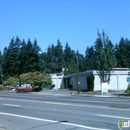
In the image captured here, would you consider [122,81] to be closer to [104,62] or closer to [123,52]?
[104,62]

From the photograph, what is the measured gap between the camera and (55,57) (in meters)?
152

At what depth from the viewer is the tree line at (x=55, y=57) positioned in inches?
1740

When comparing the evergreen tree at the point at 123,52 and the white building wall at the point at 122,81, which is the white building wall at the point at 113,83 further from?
the evergreen tree at the point at 123,52

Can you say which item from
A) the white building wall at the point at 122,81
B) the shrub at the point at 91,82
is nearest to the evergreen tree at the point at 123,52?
Result: the white building wall at the point at 122,81

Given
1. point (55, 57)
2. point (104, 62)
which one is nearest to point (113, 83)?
point (104, 62)

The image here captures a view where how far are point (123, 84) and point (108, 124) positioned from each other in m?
47.0

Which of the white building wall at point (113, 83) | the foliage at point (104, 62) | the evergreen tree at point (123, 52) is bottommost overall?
the white building wall at point (113, 83)

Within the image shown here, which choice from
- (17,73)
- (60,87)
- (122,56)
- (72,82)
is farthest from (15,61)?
(122,56)

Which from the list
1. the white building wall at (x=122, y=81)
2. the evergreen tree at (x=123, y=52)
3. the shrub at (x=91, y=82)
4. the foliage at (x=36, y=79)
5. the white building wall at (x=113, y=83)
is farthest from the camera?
the evergreen tree at (x=123, y=52)

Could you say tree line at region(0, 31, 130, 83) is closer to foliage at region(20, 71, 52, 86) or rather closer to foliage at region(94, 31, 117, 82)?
foliage at region(94, 31, 117, 82)

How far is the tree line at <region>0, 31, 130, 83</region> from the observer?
44.2 meters

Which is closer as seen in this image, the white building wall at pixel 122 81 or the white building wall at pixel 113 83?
the white building wall at pixel 113 83

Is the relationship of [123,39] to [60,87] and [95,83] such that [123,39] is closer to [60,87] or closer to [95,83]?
[60,87]

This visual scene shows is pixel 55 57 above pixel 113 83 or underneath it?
above
